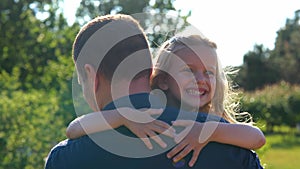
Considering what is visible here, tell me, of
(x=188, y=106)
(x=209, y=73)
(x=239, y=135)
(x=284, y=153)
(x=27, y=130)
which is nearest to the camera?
(x=239, y=135)

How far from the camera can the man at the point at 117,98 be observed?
180cm

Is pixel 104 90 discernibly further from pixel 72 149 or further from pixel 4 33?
pixel 4 33

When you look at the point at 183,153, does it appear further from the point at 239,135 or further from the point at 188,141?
the point at 239,135

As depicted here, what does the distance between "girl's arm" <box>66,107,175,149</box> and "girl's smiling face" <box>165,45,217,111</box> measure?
31 cm

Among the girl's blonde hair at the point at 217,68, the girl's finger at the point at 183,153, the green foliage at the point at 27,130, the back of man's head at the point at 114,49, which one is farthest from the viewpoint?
the green foliage at the point at 27,130

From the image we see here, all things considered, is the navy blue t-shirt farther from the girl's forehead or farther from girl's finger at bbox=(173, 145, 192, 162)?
the girl's forehead

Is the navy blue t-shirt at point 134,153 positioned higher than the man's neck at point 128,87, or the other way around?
the man's neck at point 128,87

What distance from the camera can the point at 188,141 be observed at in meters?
1.81

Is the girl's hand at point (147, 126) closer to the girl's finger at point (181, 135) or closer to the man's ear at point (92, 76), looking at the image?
the girl's finger at point (181, 135)

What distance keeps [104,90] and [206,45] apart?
1.79 ft

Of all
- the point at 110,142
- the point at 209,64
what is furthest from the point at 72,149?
the point at 209,64

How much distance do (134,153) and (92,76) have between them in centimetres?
31

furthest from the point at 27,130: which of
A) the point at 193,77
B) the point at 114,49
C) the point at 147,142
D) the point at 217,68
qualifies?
the point at 147,142

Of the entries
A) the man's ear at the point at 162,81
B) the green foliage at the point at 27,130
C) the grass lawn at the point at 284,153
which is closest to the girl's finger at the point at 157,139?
Result: the man's ear at the point at 162,81
